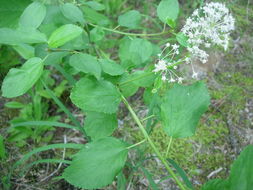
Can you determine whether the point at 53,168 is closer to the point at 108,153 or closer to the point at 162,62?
the point at 108,153

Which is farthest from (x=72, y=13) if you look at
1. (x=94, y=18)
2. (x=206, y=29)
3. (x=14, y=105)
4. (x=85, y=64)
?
(x=14, y=105)

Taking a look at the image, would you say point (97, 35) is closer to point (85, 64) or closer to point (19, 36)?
point (85, 64)

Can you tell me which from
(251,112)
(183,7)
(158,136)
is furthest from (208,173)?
(183,7)

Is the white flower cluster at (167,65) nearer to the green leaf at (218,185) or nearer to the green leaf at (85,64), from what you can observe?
the green leaf at (85,64)

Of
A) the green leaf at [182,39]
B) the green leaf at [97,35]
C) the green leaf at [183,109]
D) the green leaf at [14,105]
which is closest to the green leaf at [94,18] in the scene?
the green leaf at [97,35]

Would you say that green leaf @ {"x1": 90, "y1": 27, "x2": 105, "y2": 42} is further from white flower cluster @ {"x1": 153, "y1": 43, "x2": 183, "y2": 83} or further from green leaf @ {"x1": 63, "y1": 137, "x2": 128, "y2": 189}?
green leaf @ {"x1": 63, "y1": 137, "x2": 128, "y2": 189}

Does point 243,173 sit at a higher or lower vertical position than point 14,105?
higher
